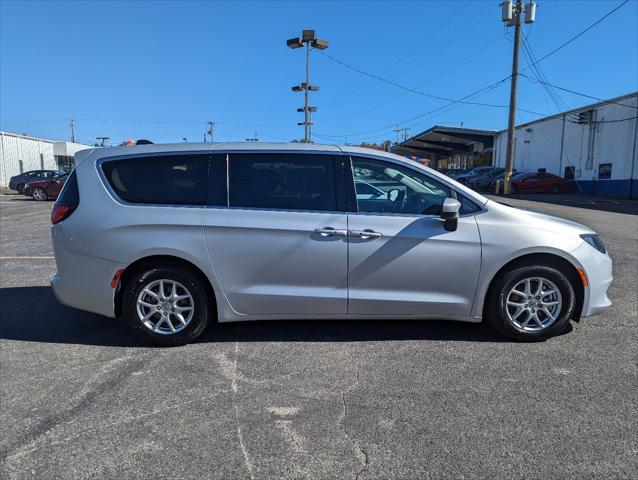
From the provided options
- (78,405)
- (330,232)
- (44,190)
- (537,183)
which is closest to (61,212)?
(78,405)

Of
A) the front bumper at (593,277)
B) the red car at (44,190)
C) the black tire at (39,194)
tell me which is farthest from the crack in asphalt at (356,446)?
the black tire at (39,194)

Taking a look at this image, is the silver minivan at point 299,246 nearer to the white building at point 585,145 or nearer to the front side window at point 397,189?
the front side window at point 397,189

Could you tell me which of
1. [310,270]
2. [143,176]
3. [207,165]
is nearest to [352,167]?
[310,270]

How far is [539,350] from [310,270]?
206 centimetres

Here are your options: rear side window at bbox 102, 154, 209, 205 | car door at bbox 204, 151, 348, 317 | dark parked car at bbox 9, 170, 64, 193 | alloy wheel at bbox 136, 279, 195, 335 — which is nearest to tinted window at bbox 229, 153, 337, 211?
car door at bbox 204, 151, 348, 317

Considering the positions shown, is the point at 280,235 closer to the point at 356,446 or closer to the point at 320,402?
the point at 320,402

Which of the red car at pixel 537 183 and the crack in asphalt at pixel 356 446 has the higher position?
the red car at pixel 537 183

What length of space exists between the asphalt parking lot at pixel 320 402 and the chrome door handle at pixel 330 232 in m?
0.98

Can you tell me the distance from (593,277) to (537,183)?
30290mm

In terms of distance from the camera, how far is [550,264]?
14.1ft

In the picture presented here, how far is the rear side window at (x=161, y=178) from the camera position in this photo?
4.31m

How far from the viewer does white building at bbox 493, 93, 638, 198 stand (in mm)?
27984

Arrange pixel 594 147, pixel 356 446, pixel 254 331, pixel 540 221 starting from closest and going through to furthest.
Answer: pixel 356 446 → pixel 540 221 → pixel 254 331 → pixel 594 147

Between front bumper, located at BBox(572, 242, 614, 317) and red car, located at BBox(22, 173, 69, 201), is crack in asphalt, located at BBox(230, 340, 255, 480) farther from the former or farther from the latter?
red car, located at BBox(22, 173, 69, 201)
